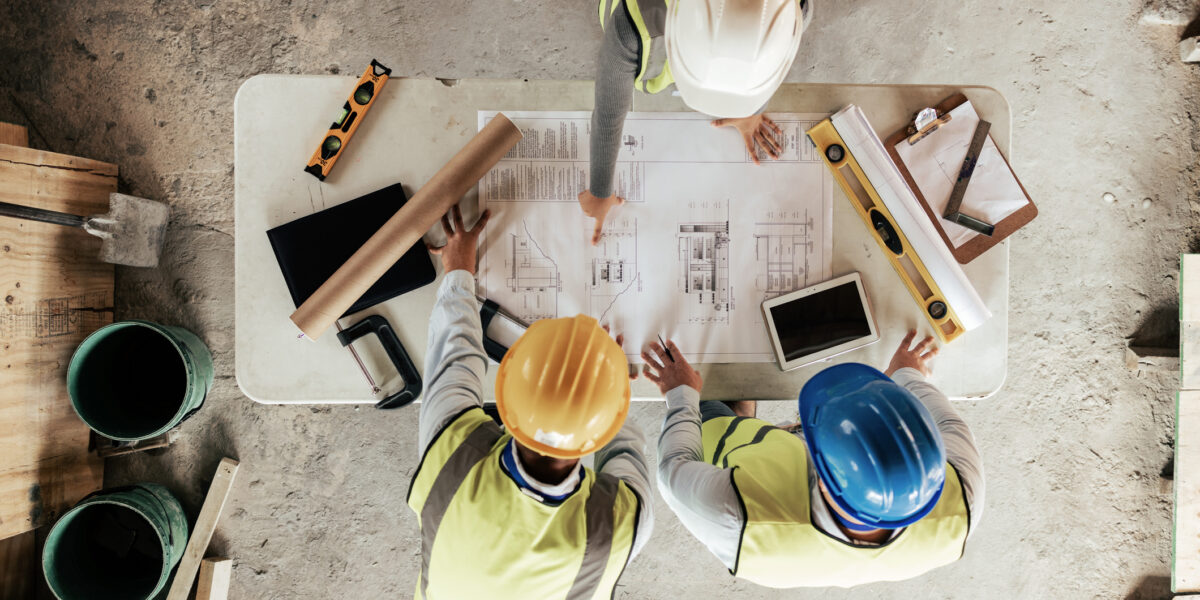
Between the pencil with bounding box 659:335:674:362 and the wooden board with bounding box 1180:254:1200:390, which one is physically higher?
the pencil with bounding box 659:335:674:362

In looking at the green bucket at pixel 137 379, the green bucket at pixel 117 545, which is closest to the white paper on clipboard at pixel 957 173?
the green bucket at pixel 137 379

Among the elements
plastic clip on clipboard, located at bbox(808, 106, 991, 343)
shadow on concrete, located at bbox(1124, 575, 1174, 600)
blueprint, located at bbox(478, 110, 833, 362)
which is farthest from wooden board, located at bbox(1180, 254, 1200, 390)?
blueprint, located at bbox(478, 110, 833, 362)

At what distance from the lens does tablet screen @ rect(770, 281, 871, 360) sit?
161 cm

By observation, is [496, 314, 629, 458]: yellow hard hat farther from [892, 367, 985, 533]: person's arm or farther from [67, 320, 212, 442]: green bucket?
[67, 320, 212, 442]: green bucket

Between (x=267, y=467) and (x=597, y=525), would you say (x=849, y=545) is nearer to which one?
(x=597, y=525)

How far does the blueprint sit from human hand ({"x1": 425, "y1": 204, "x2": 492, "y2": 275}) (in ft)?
0.14

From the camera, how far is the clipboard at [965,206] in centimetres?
161

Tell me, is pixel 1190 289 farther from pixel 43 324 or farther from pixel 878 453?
pixel 43 324

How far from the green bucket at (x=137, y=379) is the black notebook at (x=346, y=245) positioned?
0.71m

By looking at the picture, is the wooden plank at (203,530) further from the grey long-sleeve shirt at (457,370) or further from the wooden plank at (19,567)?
the grey long-sleeve shirt at (457,370)

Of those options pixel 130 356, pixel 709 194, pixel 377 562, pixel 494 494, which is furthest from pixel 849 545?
pixel 130 356

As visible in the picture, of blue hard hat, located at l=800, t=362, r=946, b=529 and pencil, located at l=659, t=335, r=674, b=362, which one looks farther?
pencil, located at l=659, t=335, r=674, b=362

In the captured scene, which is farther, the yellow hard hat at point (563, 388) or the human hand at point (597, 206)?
the human hand at point (597, 206)

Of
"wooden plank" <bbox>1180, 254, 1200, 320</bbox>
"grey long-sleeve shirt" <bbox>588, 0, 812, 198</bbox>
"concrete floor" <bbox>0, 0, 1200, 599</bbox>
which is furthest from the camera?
"concrete floor" <bbox>0, 0, 1200, 599</bbox>
